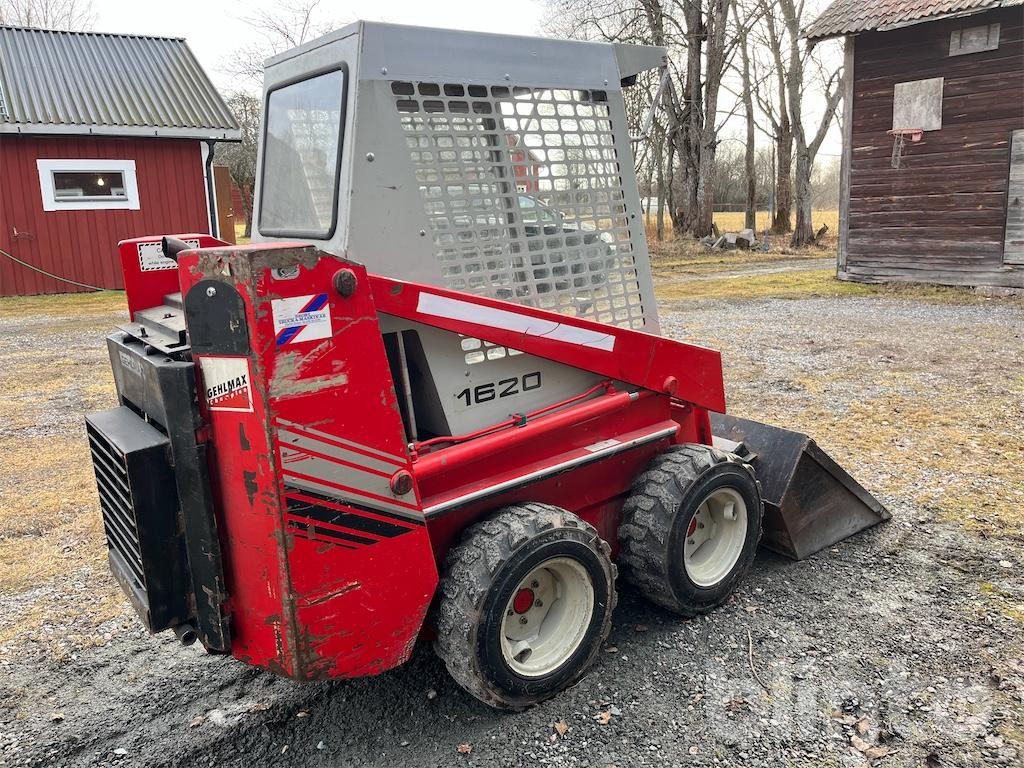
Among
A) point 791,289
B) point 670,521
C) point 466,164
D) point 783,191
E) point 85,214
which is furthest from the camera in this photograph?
point 783,191

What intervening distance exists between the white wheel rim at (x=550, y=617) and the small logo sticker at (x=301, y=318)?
1168 mm

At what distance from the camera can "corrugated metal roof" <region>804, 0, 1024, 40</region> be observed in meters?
11.8

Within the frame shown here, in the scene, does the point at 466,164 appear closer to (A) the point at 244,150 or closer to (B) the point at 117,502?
(B) the point at 117,502

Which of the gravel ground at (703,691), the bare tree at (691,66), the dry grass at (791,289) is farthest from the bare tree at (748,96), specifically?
the gravel ground at (703,691)

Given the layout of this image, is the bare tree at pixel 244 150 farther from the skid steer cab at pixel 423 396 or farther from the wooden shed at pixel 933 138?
the skid steer cab at pixel 423 396

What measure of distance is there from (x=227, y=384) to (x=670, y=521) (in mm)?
1803

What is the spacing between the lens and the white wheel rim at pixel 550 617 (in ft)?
9.62

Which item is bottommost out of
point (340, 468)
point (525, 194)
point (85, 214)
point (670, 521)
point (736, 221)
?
point (670, 521)

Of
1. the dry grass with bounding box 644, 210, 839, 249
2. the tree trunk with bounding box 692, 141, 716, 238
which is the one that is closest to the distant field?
the dry grass with bounding box 644, 210, 839, 249

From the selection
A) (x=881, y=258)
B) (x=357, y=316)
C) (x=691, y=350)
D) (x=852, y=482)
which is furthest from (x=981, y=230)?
(x=357, y=316)

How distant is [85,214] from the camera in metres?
15.2

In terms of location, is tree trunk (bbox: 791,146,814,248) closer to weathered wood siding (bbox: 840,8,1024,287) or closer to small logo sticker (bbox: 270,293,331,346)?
weathered wood siding (bbox: 840,8,1024,287)

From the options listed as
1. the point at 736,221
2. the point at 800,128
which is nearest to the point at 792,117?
Answer: the point at 800,128

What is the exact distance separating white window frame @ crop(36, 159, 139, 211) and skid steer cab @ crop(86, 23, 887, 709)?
13676 mm
